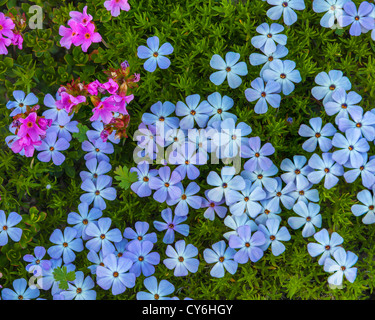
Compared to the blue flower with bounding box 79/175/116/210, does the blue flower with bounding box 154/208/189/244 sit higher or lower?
lower

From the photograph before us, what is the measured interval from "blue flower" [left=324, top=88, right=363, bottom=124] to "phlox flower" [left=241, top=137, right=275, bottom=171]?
1.45 feet

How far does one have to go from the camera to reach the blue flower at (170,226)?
2.93 meters

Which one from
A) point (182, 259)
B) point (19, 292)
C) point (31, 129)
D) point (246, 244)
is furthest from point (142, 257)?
point (31, 129)

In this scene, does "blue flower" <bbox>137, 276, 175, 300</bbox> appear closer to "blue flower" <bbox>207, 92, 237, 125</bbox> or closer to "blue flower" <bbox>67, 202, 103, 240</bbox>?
"blue flower" <bbox>67, 202, 103, 240</bbox>

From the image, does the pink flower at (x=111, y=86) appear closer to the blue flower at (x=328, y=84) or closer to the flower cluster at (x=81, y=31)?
the flower cluster at (x=81, y=31)

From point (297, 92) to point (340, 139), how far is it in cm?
49

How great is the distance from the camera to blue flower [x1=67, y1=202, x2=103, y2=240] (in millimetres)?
2969

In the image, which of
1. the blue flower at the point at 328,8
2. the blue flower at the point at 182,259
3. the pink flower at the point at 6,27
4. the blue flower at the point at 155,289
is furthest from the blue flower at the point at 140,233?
the blue flower at the point at 328,8

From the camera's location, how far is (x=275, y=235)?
9.41 ft

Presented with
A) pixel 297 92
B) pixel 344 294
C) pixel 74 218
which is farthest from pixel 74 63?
pixel 344 294

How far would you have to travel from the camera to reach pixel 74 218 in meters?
2.98

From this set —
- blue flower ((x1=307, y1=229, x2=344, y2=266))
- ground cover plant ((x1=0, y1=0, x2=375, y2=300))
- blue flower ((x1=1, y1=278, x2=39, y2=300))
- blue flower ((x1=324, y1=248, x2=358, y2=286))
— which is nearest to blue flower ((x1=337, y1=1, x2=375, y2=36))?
ground cover plant ((x1=0, y1=0, x2=375, y2=300))

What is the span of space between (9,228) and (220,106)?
157 centimetres

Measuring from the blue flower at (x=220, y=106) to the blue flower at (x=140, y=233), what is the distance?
772 millimetres
